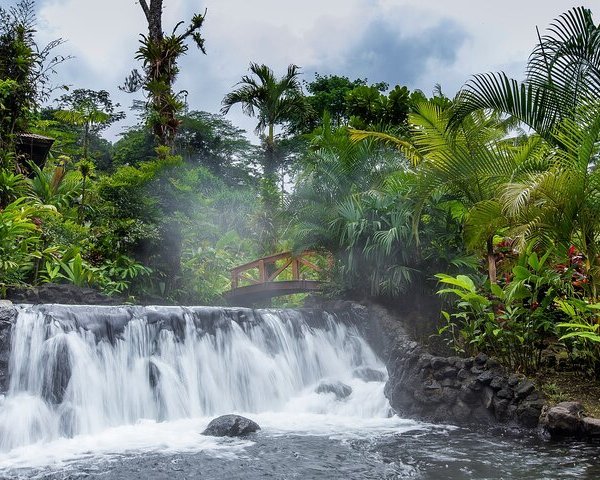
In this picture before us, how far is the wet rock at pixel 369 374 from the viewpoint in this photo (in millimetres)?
10320

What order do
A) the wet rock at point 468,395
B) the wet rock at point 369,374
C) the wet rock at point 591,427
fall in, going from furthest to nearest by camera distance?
the wet rock at point 369,374, the wet rock at point 468,395, the wet rock at point 591,427

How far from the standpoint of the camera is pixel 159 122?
50.9 feet

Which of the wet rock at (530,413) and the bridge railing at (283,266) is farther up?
the bridge railing at (283,266)

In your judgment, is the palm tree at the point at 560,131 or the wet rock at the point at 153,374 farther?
the wet rock at the point at 153,374

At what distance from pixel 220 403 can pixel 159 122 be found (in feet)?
30.3

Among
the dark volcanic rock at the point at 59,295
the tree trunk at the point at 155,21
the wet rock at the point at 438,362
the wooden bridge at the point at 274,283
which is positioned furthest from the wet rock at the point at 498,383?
the tree trunk at the point at 155,21

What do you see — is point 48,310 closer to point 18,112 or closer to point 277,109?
point 18,112

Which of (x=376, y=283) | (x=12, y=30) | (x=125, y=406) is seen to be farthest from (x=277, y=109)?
(x=125, y=406)

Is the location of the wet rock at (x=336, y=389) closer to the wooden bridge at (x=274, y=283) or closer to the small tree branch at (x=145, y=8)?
the wooden bridge at (x=274, y=283)

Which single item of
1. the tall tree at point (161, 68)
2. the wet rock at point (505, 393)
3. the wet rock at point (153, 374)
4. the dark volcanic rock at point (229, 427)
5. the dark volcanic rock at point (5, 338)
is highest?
the tall tree at point (161, 68)

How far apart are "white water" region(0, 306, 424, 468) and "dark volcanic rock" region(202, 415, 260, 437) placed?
23 cm

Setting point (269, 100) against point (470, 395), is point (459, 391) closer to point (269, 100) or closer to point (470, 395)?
point (470, 395)

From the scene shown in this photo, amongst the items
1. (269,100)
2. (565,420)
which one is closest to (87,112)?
(269,100)

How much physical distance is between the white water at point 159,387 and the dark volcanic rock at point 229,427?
0.23 m
